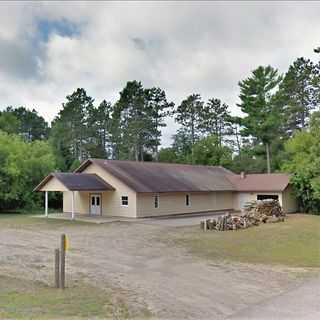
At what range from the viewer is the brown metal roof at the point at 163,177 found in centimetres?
2966

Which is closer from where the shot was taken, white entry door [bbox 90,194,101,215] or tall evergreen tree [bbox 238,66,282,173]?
white entry door [bbox 90,194,101,215]

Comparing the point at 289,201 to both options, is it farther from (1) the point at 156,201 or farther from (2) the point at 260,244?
(2) the point at 260,244

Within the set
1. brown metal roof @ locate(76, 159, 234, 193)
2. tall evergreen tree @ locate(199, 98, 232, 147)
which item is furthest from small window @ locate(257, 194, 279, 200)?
tall evergreen tree @ locate(199, 98, 232, 147)

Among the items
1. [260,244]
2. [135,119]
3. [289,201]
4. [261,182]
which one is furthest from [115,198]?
[135,119]

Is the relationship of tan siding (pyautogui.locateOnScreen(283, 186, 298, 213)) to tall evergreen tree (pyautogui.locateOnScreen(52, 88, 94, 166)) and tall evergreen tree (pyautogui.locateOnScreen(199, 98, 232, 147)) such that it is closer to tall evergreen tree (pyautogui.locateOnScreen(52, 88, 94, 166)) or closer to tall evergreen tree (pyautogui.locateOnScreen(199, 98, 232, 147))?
tall evergreen tree (pyautogui.locateOnScreen(199, 98, 232, 147))

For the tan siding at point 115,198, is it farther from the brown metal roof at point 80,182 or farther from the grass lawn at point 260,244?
the grass lawn at point 260,244

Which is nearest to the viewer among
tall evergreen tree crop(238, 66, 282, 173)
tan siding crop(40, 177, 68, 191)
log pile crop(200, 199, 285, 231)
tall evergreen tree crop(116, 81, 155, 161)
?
log pile crop(200, 199, 285, 231)

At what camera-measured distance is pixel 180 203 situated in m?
31.8

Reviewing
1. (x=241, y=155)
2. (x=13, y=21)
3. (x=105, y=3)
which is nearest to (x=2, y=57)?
(x=13, y=21)

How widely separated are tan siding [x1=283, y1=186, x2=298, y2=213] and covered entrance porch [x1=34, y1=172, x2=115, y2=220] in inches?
586

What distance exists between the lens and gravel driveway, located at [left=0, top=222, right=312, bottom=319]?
7641 millimetres

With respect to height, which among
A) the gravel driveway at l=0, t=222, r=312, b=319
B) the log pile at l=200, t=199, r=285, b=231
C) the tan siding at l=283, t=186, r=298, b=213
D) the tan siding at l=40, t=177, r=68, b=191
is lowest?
the gravel driveway at l=0, t=222, r=312, b=319

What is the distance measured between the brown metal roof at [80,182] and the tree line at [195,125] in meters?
8.22

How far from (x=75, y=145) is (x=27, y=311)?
52.7 m
